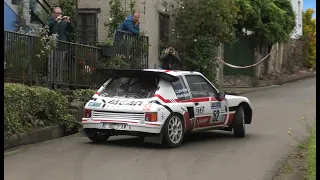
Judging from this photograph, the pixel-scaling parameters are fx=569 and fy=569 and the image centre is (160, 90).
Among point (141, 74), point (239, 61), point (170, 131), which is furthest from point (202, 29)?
point (170, 131)

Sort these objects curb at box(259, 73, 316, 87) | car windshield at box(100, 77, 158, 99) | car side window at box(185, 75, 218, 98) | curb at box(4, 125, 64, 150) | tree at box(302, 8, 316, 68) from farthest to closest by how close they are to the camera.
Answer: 1. tree at box(302, 8, 316, 68)
2. curb at box(259, 73, 316, 87)
3. car side window at box(185, 75, 218, 98)
4. car windshield at box(100, 77, 158, 99)
5. curb at box(4, 125, 64, 150)

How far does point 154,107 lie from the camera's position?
9.52 m

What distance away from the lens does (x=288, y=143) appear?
35.6ft

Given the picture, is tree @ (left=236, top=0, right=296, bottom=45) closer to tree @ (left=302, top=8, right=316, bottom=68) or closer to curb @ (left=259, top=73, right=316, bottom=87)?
curb @ (left=259, top=73, right=316, bottom=87)

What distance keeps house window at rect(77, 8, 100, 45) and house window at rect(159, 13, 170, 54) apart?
2.22 metres

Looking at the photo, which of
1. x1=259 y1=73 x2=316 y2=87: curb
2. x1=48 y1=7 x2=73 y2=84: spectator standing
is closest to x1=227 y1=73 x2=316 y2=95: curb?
x1=259 y1=73 x2=316 y2=87: curb

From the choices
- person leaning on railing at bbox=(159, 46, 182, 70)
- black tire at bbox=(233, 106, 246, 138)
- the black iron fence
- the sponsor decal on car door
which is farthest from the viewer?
person leaning on railing at bbox=(159, 46, 182, 70)

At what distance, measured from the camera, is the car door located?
1042cm

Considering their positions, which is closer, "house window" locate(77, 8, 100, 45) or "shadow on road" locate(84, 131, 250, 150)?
"shadow on road" locate(84, 131, 250, 150)

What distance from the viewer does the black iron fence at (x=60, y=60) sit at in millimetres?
11656

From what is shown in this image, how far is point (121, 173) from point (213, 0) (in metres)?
12.3

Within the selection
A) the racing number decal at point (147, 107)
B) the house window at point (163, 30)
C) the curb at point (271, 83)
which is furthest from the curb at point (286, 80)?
the racing number decal at point (147, 107)

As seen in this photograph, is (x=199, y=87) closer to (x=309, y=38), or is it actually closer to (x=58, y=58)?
(x=58, y=58)

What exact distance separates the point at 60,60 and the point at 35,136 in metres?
3.54
